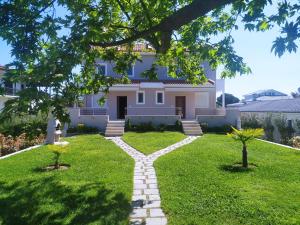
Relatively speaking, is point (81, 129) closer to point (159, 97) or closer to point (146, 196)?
point (159, 97)

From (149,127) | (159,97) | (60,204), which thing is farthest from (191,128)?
(60,204)

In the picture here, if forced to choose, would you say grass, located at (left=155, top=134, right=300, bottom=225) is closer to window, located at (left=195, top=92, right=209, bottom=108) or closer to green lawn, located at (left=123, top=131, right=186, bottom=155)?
green lawn, located at (left=123, top=131, right=186, bottom=155)

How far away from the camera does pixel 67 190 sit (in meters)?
8.88

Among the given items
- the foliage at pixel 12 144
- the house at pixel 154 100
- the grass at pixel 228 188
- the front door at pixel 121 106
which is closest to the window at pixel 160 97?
the house at pixel 154 100

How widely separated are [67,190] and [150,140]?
11543 mm

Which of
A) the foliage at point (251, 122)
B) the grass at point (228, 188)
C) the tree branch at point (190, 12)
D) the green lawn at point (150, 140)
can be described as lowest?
the grass at point (228, 188)

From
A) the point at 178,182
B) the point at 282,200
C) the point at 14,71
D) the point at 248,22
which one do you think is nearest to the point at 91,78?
the point at 178,182

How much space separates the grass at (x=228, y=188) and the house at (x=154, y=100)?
14.1 m

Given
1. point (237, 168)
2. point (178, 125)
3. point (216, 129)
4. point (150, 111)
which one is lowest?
point (237, 168)

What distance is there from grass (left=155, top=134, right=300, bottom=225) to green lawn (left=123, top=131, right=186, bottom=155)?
8.74 feet

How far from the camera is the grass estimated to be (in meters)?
6.76

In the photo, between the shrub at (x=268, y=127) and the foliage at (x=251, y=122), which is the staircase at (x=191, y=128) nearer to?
the foliage at (x=251, y=122)

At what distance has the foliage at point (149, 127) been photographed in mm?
25625

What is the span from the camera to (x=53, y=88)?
571 centimetres
